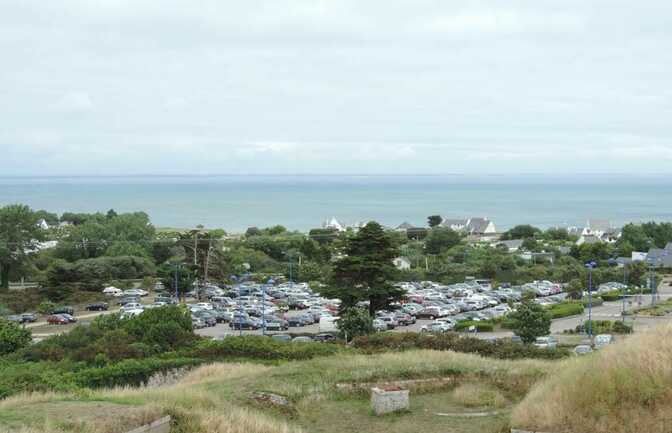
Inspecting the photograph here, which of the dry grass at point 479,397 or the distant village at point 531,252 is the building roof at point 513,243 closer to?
the distant village at point 531,252

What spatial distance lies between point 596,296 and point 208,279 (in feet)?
79.1

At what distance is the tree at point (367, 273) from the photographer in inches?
1110

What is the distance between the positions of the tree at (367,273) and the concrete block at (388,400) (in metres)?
14.0

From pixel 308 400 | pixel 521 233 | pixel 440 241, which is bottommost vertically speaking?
pixel 521 233

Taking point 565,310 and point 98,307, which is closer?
point 565,310

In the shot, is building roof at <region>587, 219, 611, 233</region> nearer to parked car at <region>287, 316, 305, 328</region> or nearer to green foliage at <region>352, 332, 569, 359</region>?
parked car at <region>287, 316, 305, 328</region>

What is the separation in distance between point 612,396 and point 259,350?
11290 mm

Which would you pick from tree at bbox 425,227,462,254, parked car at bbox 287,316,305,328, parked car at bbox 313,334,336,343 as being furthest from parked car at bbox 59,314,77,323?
tree at bbox 425,227,462,254

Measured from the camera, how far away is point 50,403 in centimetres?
1253

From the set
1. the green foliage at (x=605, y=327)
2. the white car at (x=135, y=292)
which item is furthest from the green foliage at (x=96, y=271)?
the green foliage at (x=605, y=327)

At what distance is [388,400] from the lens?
13.6 metres

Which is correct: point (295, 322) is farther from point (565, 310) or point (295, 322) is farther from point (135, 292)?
point (135, 292)

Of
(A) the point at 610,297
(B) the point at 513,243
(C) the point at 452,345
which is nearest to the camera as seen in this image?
(C) the point at 452,345

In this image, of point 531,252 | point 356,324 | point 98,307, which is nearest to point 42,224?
point 98,307
